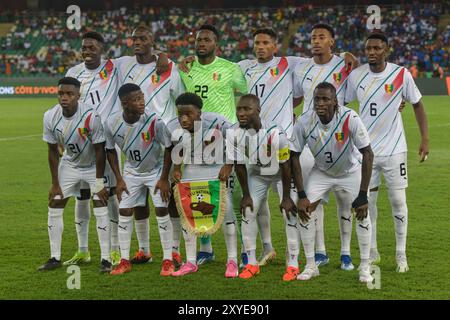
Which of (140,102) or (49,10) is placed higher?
(49,10)

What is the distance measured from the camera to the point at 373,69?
23.3 feet

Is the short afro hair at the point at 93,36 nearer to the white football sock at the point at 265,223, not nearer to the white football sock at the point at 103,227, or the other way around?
the white football sock at the point at 103,227

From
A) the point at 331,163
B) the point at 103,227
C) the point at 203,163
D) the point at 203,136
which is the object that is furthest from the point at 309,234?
the point at 103,227

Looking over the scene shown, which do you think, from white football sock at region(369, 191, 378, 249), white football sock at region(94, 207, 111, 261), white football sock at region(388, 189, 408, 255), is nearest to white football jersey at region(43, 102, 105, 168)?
white football sock at region(94, 207, 111, 261)

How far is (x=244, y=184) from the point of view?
22.7ft

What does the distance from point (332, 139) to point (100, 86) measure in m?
2.49

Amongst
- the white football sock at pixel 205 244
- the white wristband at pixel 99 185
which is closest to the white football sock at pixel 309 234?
the white football sock at pixel 205 244

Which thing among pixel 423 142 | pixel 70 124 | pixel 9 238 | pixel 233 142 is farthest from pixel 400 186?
pixel 9 238

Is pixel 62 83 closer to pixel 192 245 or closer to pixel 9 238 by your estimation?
pixel 192 245

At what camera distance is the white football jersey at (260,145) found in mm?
6793

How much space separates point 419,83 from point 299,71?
1037 inches

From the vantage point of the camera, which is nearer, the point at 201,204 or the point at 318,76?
the point at 201,204

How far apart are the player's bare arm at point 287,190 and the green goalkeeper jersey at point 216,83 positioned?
103 cm

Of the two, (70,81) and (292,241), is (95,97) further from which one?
(292,241)
